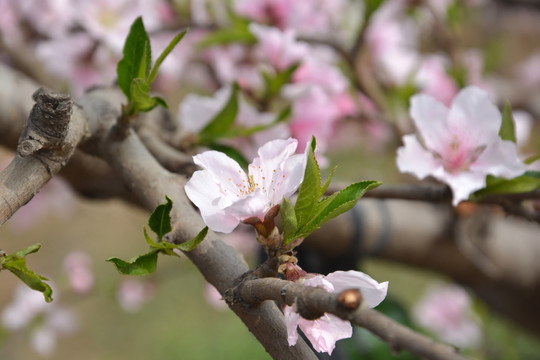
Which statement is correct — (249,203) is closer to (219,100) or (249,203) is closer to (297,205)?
(297,205)

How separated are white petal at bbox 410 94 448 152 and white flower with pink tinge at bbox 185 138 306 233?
0.21 m

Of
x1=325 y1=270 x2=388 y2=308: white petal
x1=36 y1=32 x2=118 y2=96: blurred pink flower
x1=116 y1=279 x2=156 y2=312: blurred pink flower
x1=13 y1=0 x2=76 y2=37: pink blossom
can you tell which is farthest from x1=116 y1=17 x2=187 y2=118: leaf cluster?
x1=116 y1=279 x2=156 y2=312: blurred pink flower

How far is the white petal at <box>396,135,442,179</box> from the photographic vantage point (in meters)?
0.48

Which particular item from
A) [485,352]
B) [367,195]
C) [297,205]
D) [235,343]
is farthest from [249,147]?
[235,343]

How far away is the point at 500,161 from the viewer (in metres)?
0.48

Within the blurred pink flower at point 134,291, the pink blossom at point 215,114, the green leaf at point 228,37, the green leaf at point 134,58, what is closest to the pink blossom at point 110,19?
the green leaf at point 228,37

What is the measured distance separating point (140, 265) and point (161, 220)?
31 mm

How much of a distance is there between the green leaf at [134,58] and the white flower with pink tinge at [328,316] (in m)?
0.23

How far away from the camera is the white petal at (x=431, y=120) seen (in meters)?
0.52

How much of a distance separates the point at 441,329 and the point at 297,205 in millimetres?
1369

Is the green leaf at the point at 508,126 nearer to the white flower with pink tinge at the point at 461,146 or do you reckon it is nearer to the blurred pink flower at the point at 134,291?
the white flower with pink tinge at the point at 461,146

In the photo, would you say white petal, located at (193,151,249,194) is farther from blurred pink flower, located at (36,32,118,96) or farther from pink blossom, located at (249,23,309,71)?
blurred pink flower, located at (36,32,118,96)

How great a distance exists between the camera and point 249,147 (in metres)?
0.69

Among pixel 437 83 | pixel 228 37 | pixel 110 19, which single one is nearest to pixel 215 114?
pixel 228 37
